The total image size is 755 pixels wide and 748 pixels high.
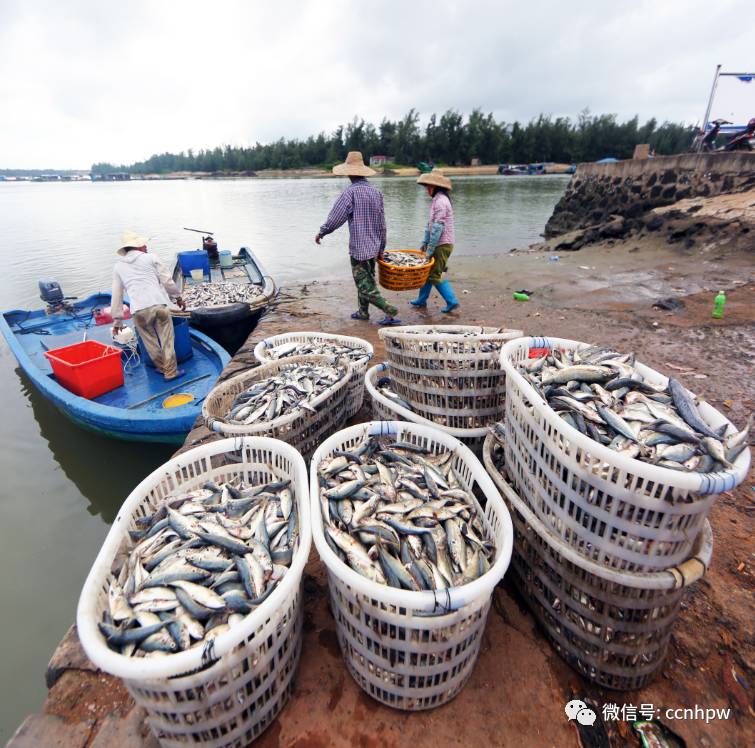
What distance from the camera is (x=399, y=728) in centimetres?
204

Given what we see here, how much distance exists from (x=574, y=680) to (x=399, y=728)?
96 centimetres

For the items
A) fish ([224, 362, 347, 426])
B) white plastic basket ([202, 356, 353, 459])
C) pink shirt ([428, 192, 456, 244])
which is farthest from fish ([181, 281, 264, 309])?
fish ([224, 362, 347, 426])

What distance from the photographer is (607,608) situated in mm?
2082

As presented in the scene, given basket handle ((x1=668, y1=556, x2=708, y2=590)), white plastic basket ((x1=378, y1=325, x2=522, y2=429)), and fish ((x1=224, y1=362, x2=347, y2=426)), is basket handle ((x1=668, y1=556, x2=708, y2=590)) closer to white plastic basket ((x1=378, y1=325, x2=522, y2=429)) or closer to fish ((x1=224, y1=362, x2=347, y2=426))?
white plastic basket ((x1=378, y1=325, x2=522, y2=429))

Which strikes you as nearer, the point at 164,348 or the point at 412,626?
the point at 412,626

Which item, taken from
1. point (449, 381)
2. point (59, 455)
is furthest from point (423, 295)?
point (59, 455)

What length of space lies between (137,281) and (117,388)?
Result: 1.61 metres

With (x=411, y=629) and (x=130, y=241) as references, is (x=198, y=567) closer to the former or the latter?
(x=411, y=629)

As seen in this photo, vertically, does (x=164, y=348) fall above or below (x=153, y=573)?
below

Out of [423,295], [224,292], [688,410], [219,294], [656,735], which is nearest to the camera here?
[656,735]

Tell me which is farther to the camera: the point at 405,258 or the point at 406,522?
the point at 405,258

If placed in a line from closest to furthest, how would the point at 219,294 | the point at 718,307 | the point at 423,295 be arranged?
1. the point at 718,307
2. the point at 423,295
3. the point at 219,294

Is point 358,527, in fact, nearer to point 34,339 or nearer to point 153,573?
point 153,573

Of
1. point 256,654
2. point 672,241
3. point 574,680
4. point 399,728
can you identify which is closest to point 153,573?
point 256,654
